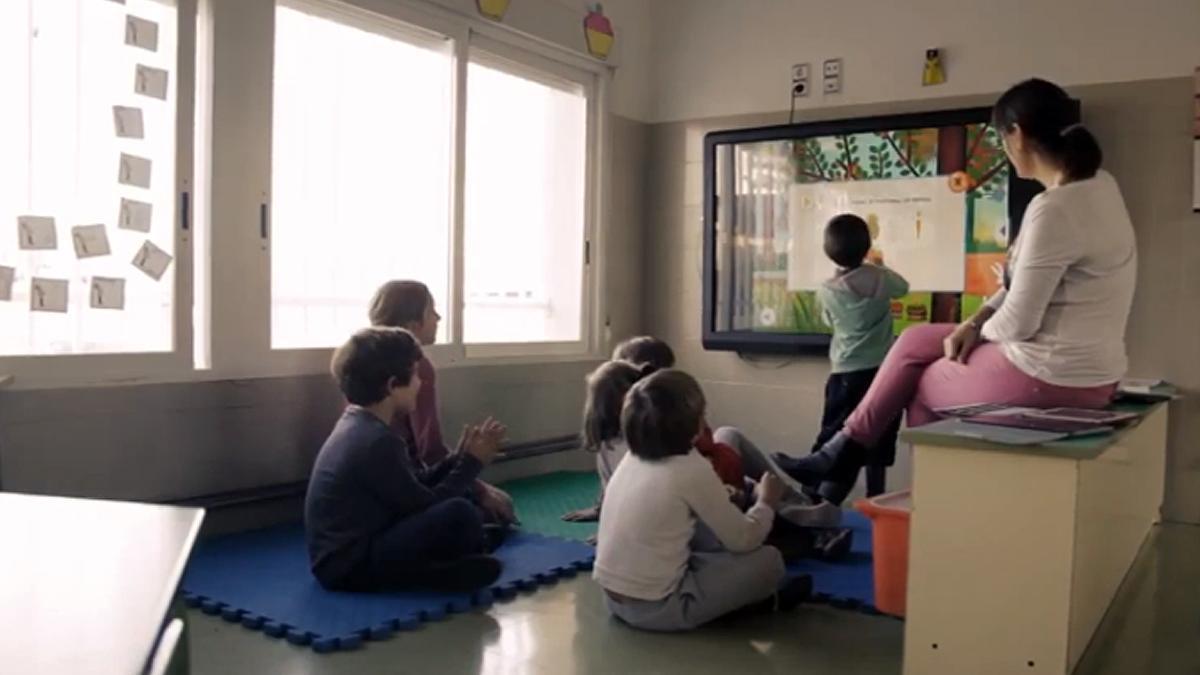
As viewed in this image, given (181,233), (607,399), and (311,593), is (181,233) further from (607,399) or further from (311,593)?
(607,399)

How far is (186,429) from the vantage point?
128 inches

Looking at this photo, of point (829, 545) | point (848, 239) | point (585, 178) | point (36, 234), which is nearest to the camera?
point (36, 234)

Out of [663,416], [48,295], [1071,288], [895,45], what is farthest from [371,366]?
[895,45]

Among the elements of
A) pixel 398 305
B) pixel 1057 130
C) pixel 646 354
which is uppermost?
pixel 1057 130

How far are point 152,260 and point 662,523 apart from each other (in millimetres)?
1915

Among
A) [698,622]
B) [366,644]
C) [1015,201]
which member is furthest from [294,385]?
[1015,201]

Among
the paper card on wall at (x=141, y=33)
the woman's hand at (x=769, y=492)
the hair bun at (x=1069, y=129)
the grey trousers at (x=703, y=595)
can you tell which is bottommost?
the grey trousers at (x=703, y=595)

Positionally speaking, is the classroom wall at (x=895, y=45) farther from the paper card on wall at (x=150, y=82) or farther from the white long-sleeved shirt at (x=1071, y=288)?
the paper card on wall at (x=150, y=82)

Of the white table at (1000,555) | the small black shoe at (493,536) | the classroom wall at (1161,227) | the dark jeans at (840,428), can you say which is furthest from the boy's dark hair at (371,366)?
the classroom wall at (1161,227)

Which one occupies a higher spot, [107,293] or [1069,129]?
[1069,129]

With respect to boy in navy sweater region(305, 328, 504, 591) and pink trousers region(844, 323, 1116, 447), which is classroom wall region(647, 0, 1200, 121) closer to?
pink trousers region(844, 323, 1116, 447)

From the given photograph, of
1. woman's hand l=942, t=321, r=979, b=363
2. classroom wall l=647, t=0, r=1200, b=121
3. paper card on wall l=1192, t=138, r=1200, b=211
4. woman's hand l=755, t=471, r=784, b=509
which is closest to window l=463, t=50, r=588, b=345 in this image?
classroom wall l=647, t=0, r=1200, b=121

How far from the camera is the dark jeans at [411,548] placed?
8.88ft

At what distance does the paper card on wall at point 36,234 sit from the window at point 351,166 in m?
0.77
